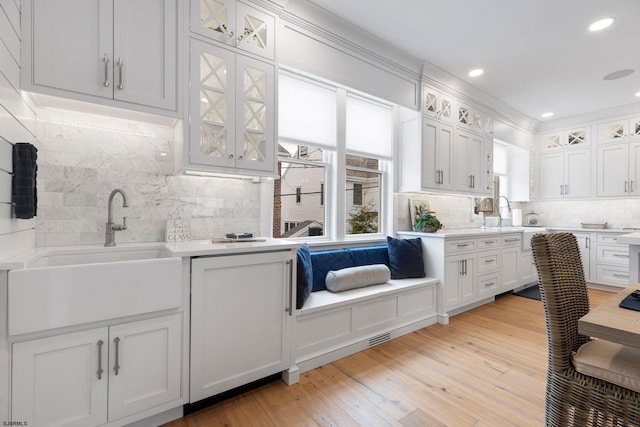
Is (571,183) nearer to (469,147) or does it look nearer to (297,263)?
(469,147)

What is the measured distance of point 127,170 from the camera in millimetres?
2014

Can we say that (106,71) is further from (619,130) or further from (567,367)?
(619,130)

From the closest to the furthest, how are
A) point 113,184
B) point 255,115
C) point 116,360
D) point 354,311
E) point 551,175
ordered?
point 116,360
point 113,184
point 255,115
point 354,311
point 551,175

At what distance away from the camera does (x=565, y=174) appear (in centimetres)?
534

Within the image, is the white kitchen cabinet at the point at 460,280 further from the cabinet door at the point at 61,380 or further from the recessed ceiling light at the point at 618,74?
the cabinet door at the point at 61,380

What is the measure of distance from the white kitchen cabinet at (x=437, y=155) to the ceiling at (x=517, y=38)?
71 centimetres

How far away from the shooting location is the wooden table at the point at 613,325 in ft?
3.07

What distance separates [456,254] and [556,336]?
2152 millimetres

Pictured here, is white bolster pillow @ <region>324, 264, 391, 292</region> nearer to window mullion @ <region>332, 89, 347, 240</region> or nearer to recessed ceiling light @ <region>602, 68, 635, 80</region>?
window mullion @ <region>332, 89, 347, 240</region>

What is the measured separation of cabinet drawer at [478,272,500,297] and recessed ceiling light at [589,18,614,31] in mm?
2721

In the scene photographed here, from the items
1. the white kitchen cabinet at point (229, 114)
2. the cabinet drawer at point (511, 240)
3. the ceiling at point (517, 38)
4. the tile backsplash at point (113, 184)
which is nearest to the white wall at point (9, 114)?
the tile backsplash at point (113, 184)

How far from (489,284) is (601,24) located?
2.88 m

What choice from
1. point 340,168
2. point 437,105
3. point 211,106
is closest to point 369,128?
point 340,168

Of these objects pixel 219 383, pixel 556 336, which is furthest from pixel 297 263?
pixel 556 336
